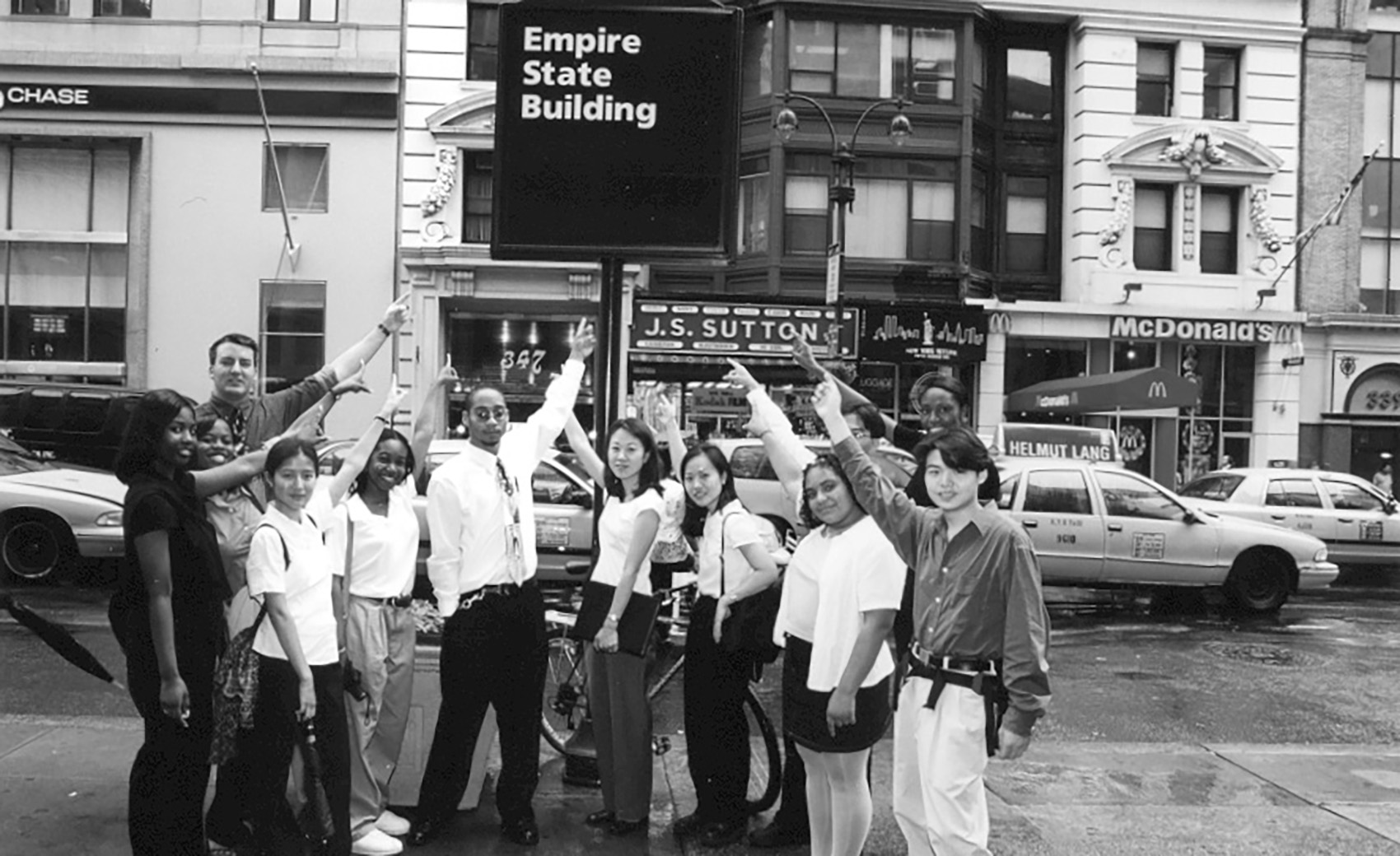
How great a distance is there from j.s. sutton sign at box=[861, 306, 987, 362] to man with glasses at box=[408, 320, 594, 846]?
62.5 ft

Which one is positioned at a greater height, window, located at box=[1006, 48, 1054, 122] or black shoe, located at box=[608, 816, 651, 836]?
window, located at box=[1006, 48, 1054, 122]

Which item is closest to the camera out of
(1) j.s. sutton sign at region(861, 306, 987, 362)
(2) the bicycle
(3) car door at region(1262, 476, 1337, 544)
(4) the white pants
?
(4) the white pants

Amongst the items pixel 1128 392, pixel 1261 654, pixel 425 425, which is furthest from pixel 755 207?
pixel 425 425

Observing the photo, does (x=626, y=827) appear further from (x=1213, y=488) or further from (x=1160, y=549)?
(x=1213, y=488)

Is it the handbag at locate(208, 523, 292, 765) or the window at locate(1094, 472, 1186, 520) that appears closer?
the handbag at locate(208, 523, 292, 765)

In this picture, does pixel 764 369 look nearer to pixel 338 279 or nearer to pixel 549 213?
pixel 338 279

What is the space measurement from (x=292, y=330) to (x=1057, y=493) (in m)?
15.6

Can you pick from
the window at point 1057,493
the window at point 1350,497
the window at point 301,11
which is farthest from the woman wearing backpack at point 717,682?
the window at point 301,11

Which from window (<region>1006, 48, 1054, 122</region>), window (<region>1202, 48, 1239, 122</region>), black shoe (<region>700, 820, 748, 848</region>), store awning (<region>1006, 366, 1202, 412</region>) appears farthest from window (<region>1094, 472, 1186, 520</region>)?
window (<region>1202, 48, 1239, 122</region>)

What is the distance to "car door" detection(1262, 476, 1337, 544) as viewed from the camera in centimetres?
1634

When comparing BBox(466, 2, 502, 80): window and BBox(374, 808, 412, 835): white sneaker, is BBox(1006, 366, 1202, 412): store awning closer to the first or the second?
BBox(466, 2, 502, 80): window

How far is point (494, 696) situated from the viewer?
5.43 metres

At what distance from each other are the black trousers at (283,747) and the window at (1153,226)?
23618mm

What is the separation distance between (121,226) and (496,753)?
20734mm
